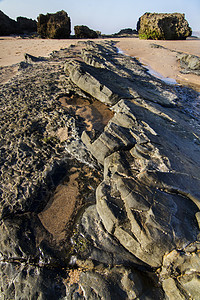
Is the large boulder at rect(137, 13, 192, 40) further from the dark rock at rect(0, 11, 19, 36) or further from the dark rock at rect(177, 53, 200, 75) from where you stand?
the dark rock at rect(0, 11, 19, 36)

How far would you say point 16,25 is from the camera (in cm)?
2097

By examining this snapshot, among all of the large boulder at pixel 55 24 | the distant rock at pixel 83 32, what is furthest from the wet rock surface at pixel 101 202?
the distant rock at pixel 83 32

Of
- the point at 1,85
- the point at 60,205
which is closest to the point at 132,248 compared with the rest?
the point at 60,205

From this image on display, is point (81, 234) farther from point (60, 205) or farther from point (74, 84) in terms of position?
point (74, 84)

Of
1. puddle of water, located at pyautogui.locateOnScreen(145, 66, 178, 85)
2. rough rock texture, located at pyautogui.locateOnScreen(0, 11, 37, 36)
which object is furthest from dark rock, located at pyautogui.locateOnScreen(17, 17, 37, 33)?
puddle of water, located at pyautogui.locateOnScreen(145, 66, 178, 85)

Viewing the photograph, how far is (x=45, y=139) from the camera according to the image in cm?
391

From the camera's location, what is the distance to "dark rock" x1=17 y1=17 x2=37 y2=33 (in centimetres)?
2148

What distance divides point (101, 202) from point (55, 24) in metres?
18.3

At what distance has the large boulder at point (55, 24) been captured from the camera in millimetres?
16219

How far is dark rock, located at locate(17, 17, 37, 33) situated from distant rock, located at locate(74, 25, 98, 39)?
8.19m

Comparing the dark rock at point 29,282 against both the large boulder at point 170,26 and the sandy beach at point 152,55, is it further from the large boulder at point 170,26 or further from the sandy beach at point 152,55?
the large boulder at point 170,26

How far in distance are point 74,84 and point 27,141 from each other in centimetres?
241

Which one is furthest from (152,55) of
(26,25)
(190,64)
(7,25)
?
(26,25)

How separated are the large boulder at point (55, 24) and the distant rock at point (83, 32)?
870mm
